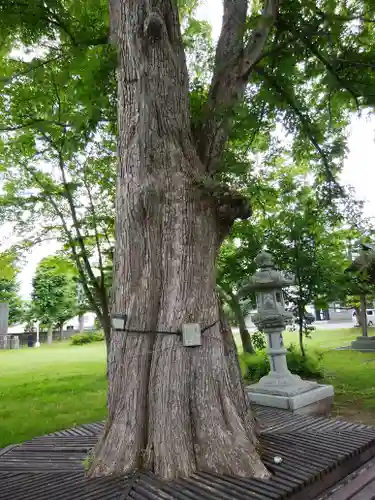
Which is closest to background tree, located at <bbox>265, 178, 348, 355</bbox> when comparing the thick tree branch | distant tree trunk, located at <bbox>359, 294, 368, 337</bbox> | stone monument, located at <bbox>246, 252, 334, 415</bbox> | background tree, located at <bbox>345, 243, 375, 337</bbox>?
background tree, located at <bbox>345, 243, 375, 337</bbox>

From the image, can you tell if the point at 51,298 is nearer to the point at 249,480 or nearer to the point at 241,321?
the point at 241,321

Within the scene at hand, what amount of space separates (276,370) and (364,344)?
9.76m

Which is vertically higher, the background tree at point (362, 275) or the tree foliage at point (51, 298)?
the tree foliage at point (51, 298)

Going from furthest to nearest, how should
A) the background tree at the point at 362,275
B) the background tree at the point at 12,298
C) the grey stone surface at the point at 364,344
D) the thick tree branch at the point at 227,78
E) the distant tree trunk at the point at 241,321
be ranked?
the background tree at the point at 12,298 → the grey stone surface at the point at 364,344 → the distant tree trunk at the point at 241,321 → the background tree at the point at 362,275 → the thick tree branch at the point at 227,78

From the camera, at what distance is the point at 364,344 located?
45.5 ft

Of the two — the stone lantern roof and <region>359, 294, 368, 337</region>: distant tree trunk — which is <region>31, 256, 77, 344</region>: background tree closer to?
<region>359, 294, 368, 337</region>: distant tree trunk

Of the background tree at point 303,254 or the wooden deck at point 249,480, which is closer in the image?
the wooden deck at point 249,480

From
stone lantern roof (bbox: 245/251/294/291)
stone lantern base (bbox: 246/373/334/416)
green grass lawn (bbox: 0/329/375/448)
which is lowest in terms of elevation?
green grass lawn (bbox: 0/329/375/448)

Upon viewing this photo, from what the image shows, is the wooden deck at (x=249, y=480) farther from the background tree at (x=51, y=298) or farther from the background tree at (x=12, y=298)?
the background tree at (x=51, y=298)

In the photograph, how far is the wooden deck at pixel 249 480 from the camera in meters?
2.54

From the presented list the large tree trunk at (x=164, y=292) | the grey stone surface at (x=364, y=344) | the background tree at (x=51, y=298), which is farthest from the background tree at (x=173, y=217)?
the background tree at (x=51, y=298)

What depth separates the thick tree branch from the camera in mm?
3992

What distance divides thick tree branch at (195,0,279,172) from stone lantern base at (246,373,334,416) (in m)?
3.64

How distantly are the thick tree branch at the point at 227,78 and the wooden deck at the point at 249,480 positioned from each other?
296 centimetres
